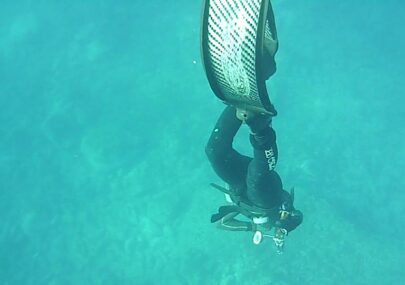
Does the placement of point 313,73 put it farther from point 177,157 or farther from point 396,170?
point 177,157

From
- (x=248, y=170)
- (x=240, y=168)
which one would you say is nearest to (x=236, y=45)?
(x=248, y=170)

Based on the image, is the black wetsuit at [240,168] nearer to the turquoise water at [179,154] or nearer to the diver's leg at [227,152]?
the diver's leg at [227,152]

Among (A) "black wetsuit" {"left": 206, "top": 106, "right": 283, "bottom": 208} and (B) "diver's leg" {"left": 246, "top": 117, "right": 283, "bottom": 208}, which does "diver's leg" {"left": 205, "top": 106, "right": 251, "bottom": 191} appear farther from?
(B) "diver's leg" {"left": 246, "top": 117, "right": 283, "bottom": 208}

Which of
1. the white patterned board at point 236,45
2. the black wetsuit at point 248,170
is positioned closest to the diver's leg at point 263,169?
the black wetsuit at point 248,170

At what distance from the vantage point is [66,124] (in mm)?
22203

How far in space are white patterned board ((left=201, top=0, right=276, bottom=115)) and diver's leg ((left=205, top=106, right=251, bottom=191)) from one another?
218 cm

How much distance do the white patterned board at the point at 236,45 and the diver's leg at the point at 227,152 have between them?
7.16ft

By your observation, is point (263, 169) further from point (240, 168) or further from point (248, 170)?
point (240, 168)

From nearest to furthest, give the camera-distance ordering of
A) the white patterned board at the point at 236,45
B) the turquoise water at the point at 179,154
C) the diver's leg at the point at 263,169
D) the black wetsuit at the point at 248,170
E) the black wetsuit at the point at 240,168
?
the white patterned board at the point at 236,45
the diver's leg at the point at 263,169
the black wetsuit at the point at 248,170
the black wetsuit at the point at 240,168
the turquoise water at the point at 179,154

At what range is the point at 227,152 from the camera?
590cm

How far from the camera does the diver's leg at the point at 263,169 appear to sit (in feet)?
14.2

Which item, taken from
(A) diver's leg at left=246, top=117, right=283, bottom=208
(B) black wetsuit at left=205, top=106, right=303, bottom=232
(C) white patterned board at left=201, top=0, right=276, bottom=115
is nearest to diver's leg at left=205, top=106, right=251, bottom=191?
(B) black wetsuit at left=205, top=106, right=303, bottom=232

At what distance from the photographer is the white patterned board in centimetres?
297

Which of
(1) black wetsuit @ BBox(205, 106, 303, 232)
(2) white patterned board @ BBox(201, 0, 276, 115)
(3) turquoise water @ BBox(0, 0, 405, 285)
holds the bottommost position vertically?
(3) turquoise water @ BBox(0, 0, 405, 285)
